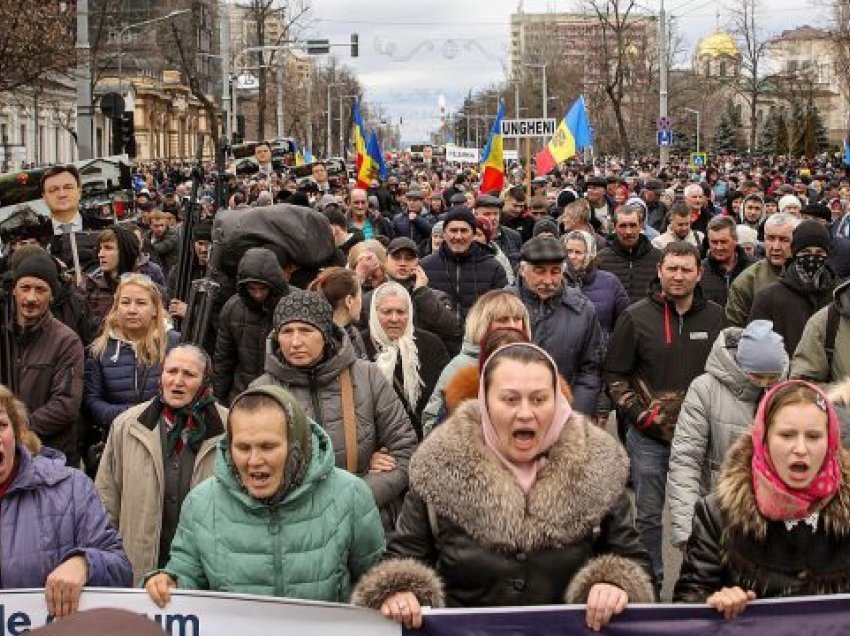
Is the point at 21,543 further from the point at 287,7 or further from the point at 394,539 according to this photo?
the point at 287,7

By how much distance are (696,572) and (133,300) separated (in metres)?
3.56

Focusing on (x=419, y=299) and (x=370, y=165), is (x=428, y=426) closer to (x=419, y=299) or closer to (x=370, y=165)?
(x=419, y=299)

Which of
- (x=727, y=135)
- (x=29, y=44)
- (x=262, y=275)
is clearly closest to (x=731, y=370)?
(x=262, y=275)

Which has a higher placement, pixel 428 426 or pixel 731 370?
pixel 731 370

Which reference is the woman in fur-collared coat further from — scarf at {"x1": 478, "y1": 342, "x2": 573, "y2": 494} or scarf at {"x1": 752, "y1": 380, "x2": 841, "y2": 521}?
scarf at {"x1": 752, "y1": 380, "x2": 841, "y2": 521}

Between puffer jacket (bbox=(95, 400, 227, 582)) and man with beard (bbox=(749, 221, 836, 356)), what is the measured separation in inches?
135

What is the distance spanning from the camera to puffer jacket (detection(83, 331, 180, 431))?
6.70 m

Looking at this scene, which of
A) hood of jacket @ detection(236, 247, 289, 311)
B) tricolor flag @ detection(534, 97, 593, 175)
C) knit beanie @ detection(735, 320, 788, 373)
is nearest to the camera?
knit beanie @ detection(735, 320, 788, 373)

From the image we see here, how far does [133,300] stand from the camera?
6770 millimetres

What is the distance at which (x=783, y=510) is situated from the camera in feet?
12.9

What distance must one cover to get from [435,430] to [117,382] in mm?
3046

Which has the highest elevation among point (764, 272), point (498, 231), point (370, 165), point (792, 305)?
point (370, 165)

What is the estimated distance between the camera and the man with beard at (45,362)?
663cm

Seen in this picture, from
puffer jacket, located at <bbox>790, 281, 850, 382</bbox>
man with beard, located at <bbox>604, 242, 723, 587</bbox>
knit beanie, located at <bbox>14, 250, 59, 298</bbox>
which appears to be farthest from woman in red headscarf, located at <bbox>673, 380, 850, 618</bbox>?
knit beanie, located at <bbox>14, 250, 59, 298</bbox>
